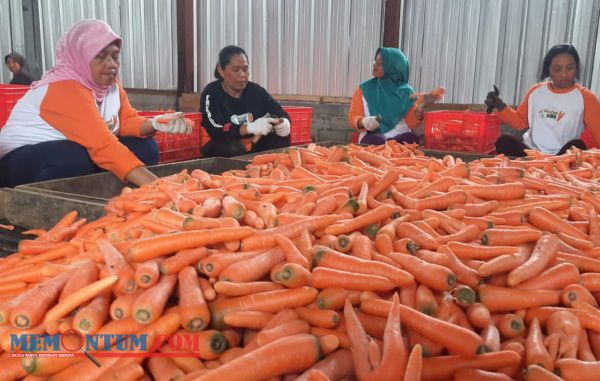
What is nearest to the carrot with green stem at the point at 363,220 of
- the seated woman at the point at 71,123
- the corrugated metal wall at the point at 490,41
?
the seated woman at the point at 71,123

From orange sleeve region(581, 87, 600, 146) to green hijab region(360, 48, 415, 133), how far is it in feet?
4.93

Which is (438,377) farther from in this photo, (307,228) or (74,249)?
(74,249)

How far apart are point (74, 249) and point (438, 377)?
4.49 ft

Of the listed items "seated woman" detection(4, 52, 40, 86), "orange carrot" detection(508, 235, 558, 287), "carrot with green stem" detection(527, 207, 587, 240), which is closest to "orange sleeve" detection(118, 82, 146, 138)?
"carrot with green stem" detection(527, 207, 587, 240)

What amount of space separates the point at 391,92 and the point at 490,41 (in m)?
1.71

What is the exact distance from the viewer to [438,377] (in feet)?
3.55

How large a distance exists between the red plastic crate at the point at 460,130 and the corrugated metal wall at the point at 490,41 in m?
1.49

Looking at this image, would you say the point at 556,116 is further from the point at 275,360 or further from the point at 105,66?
the point at 275,360

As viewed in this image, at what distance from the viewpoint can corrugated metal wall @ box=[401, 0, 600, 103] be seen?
5.26m

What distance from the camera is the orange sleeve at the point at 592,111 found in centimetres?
424

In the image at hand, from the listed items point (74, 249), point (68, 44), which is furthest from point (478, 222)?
point (68, 44)

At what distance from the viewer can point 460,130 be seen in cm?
434

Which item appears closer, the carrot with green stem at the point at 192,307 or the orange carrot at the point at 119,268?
the carrot with green stem at the point at 192,307

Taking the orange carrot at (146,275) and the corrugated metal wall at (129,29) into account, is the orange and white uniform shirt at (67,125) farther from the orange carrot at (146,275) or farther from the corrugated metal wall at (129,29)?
the corrugated metal wall at (129,29)
